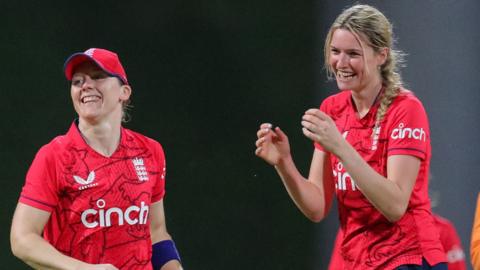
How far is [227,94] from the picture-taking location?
370cm

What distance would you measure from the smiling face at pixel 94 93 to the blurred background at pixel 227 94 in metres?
1.02

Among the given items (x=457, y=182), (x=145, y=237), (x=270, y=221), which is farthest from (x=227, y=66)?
(x=145, y=237)

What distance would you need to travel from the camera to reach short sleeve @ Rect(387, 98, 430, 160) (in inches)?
98.8

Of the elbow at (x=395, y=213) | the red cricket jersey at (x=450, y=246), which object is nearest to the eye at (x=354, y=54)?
the elbow at (x=395, y=213)

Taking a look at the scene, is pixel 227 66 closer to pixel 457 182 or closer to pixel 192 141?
pixel 192 141

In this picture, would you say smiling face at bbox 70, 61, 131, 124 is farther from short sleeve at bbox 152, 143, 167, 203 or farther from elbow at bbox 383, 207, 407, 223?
elbow at bbox 383, 207, 407, 223

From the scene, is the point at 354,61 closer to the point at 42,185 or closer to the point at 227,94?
the point at 42,185

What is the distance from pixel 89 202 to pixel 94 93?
0.31 m

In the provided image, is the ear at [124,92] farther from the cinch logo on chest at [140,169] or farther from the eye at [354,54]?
the eye at [354,54]


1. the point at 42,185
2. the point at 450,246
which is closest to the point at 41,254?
the point at 42,185

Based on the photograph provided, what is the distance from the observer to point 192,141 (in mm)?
3713

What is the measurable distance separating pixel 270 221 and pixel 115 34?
954mm

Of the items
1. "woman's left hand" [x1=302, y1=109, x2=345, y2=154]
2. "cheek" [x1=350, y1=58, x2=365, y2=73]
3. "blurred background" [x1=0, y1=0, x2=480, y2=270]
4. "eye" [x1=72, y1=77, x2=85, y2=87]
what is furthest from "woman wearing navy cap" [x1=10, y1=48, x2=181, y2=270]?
"blurred background" [x1=0, y1=0, x2=480, y2=270]

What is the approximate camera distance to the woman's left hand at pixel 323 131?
2434mm
